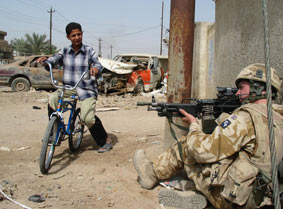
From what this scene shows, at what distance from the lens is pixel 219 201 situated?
2057 millimetres

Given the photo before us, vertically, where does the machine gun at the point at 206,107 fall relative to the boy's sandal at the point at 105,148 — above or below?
above

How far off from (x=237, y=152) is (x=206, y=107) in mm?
504

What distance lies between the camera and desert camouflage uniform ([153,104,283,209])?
183 centimetres

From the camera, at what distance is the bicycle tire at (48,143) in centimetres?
286

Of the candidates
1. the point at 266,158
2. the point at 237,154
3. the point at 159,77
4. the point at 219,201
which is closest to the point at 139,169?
the point at 219,201

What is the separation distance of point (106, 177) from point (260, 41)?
2.70 metres

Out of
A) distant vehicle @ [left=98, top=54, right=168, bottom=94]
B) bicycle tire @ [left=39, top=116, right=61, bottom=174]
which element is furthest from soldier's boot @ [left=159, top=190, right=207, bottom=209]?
distant vehicle @ [left=98, top=54, right=168, bottom=94]

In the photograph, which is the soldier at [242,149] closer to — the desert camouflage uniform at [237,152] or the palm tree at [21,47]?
the desert camouflage uniform at [237,152]

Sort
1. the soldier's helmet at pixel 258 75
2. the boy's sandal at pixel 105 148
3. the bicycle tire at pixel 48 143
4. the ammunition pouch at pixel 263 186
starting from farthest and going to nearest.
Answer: the boy's sandal at pixel 105 148
the bicycle tire at pixel 48 143
the soldier's helmet at pixel 258 75
the ammunition pouch at pixel 263 186

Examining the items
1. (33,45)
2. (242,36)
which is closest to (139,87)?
(242,36)

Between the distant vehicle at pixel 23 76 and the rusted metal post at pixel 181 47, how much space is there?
358 inches

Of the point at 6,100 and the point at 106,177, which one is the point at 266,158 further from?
the point at 6,100

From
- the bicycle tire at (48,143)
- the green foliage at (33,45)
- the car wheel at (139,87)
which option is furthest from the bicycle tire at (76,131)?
the green foliage at (33,45)

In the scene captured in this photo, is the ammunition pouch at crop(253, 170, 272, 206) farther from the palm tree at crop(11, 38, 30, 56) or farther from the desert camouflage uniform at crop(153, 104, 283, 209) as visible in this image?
the palm tree at crop(11, 38, 30, 56)
